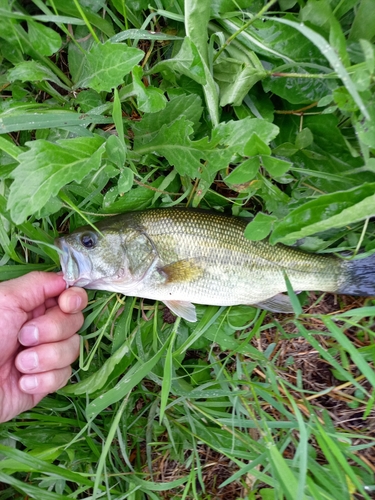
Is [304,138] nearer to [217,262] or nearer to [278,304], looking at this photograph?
[217,262]

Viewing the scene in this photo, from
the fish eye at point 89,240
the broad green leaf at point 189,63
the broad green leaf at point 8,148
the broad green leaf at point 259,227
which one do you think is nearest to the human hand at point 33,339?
the fish eye at point 89,240

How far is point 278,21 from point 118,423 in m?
2.67

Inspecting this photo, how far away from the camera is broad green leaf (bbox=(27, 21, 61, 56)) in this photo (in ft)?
7.20

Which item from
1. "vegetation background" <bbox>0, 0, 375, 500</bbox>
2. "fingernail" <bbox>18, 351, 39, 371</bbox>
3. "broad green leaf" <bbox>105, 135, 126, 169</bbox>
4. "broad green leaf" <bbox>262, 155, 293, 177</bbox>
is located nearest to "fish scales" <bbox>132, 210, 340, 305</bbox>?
"vegetation background" <bbox>0, 0, 375, 500</bbox>

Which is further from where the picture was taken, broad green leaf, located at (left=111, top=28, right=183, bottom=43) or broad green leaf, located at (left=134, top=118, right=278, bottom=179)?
broad green leaf, located at (left=111, top=28, right=183, bottom=43)

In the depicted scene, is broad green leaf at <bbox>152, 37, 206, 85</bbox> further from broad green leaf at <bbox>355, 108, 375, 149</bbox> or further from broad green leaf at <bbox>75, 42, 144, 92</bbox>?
broad green leaf at <bbox>355, 108, 375, 149</bbox>

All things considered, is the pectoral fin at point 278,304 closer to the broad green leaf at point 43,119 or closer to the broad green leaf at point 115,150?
the broad green leaf at point 115,150

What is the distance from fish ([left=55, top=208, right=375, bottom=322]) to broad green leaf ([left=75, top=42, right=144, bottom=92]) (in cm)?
78

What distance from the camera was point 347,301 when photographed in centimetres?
267

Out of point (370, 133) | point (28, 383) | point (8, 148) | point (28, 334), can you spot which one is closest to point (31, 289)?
point (28, 334)

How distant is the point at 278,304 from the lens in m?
2.61

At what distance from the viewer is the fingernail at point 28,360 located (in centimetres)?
241

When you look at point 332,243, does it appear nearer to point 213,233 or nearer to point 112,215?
point 213,233

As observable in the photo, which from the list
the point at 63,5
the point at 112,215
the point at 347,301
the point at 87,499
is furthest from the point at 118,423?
the point at 63,5
